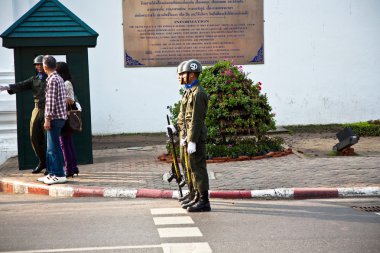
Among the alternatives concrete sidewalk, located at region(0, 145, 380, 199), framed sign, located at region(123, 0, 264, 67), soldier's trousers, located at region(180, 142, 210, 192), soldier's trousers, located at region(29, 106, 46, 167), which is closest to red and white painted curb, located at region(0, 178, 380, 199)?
concrete sidewalk, located at region(0, 145, 380, 199)

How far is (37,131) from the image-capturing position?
1154cm

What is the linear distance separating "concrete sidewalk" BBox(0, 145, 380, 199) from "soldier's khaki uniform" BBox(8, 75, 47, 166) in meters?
0.50

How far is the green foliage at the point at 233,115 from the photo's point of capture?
500 inches

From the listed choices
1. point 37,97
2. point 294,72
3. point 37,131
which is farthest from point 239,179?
point 294,72

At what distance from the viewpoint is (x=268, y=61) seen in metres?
17.5

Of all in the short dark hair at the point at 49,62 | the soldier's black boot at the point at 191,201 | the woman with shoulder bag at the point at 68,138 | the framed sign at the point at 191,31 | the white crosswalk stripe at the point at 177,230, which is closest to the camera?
the white crosswalk stripe at the point at 177,230

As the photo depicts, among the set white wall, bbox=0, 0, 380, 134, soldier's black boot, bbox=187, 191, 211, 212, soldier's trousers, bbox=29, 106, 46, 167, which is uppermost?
white wall, bbox=0, 0, 380, 134

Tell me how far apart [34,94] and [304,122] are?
311 inches

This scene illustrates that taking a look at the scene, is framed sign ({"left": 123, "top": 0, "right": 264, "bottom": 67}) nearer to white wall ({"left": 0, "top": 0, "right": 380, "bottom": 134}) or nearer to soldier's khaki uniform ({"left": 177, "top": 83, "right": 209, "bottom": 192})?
white wall ({"left": 0, "top": 0, "right": 380, "bottom": 134})

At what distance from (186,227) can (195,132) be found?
123 centimetres

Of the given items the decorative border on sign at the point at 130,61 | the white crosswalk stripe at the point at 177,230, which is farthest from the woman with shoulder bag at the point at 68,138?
the decorative border on sign at the point at 130,61

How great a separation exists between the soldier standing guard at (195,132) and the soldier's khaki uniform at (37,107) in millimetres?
3390

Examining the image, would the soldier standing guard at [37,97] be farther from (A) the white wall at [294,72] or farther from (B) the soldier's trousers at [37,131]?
(A) the white wall at [294,72]

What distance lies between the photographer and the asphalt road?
6.89 meters
